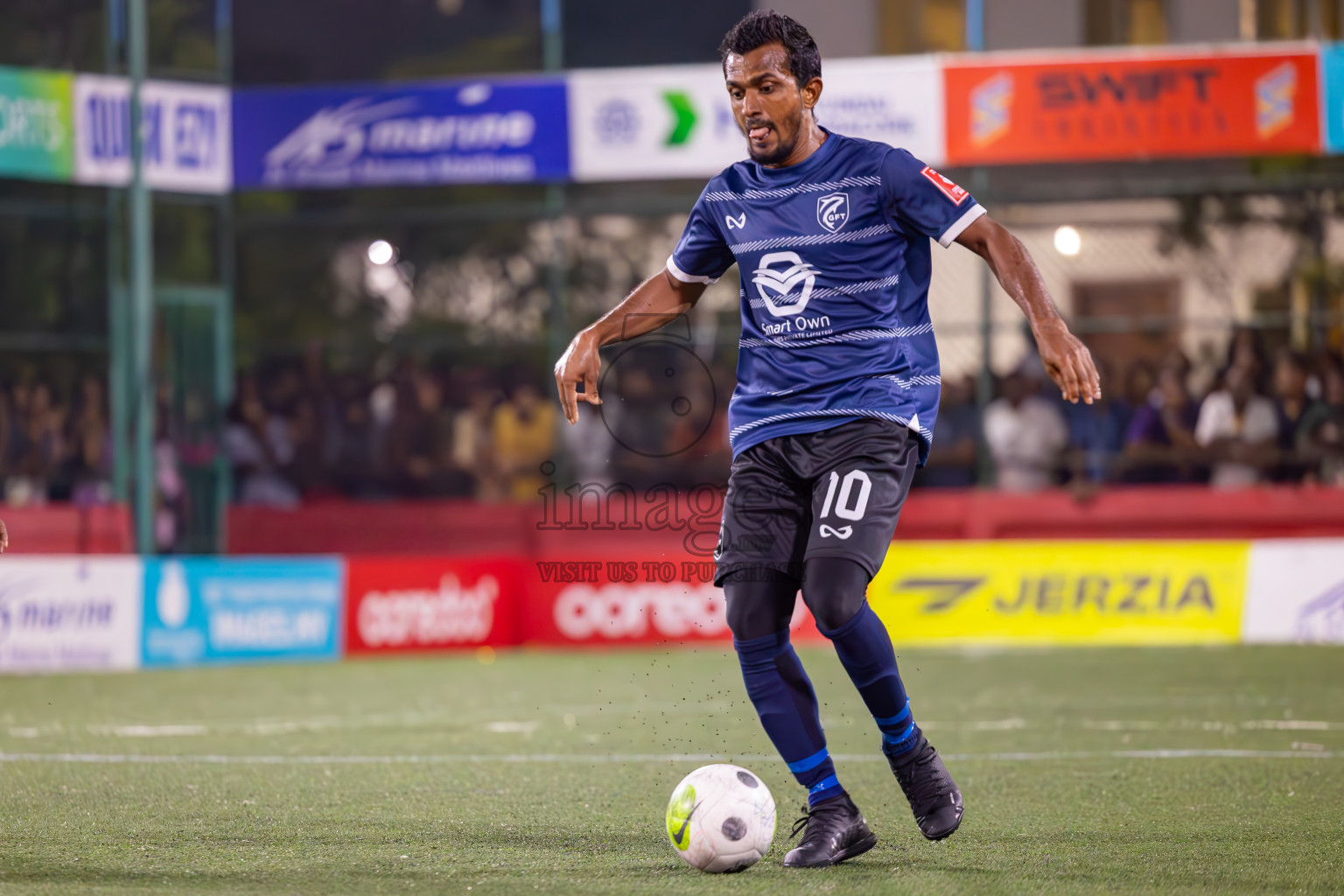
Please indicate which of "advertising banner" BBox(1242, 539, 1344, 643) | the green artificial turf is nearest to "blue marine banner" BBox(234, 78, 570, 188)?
the green artificial turf

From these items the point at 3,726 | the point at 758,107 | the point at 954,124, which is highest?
the point at 954,124

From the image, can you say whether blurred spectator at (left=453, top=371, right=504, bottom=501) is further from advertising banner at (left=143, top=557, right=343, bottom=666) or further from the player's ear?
the player's ear

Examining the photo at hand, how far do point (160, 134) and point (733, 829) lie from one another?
14588mm

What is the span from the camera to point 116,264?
1873 cm

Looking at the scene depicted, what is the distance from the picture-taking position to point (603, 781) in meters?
7.04

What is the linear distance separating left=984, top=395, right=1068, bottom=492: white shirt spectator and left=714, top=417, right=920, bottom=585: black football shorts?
12.2m

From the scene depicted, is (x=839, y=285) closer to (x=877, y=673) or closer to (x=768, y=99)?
(x=768, y=99)

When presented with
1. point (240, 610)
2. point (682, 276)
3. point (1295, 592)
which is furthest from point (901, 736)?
point (1295, 592)

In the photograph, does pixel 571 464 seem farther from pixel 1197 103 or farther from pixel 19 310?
pixel 1197 103

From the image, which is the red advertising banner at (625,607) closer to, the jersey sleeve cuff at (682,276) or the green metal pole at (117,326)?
the green metal pole at (117,326)

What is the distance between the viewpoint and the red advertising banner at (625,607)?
1539 cm

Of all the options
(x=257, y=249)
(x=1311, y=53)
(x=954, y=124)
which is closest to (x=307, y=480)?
(x=257, y=249)

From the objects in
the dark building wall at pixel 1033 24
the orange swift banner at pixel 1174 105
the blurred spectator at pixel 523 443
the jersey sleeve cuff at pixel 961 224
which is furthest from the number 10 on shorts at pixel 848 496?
the dark building wall at pixel 1033 24

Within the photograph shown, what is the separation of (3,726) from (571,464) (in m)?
9.15
